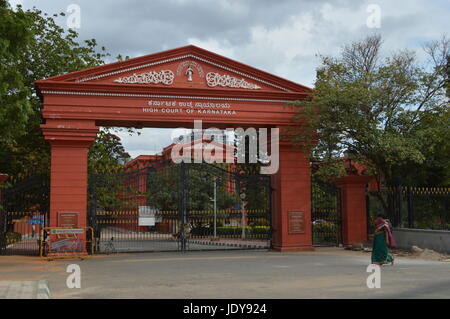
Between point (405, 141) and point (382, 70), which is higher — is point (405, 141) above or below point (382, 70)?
below

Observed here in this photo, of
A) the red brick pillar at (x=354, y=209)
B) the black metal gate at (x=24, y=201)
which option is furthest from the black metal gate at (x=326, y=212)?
the black metal gate at (x=24, y=201)

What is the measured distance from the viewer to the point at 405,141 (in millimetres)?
15141

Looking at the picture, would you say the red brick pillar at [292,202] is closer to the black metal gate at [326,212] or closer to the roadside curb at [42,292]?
the black metal gate at [326,212]

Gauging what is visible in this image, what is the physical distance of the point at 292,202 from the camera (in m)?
17.1

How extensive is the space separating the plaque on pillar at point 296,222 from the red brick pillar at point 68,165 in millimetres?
6737

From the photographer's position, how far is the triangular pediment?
15.9 meters

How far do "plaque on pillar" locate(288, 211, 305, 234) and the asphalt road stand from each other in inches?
49.6

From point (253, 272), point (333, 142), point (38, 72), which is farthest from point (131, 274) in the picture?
point (38, 72)

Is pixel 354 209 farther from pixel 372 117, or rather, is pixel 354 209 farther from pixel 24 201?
pixel 24 201

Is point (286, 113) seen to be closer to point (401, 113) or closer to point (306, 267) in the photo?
point (401, 113)

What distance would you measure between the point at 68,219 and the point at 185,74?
5914 mm

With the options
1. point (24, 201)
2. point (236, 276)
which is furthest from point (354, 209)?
point (24, 201)

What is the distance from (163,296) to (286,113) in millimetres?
10284

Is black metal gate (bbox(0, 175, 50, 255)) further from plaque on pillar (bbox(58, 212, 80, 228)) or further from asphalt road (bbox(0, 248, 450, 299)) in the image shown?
asphalt road (bbox(0, 248, 450, 299))
